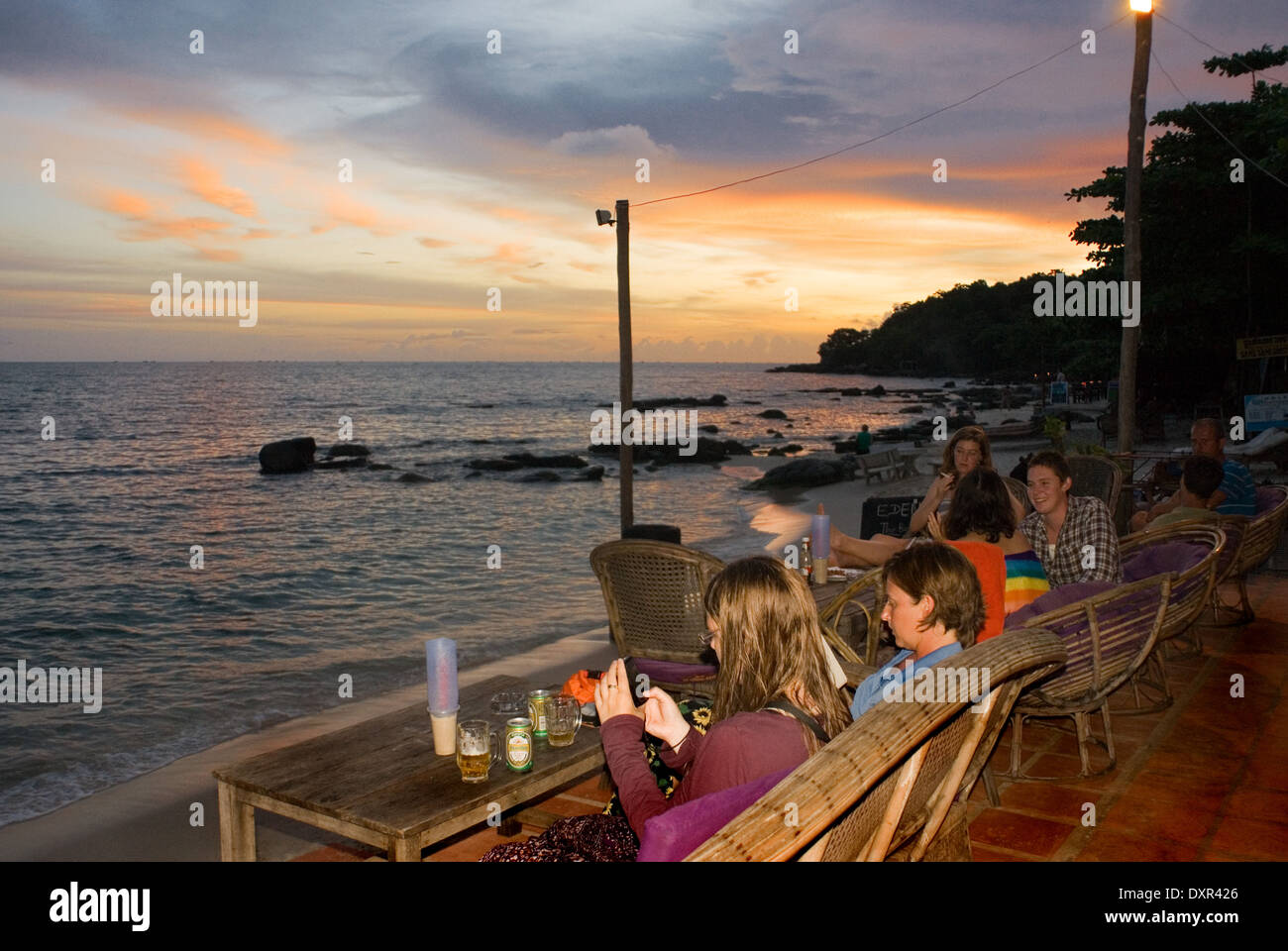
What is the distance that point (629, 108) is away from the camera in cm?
1703

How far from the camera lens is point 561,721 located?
2.93 meters

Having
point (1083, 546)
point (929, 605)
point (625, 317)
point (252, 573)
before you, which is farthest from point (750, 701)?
point (252, 573)

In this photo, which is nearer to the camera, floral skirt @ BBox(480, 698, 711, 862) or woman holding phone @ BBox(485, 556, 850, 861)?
woman holding phone @ BBox(485, 556, 850, 861)

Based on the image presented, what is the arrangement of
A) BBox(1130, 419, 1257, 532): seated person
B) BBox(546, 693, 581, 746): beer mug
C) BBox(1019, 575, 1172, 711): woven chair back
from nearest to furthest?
BBox(546, 693, 581, 746): beer mug, BBox(1019, 575, 1172, 711): woven chair back, BBox(1130, 419, 1257, 532): seated person

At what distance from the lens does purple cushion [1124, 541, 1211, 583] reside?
451 cm

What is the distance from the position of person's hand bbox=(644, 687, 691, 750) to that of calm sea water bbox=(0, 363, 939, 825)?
227 inches

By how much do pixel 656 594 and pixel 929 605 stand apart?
191 cm

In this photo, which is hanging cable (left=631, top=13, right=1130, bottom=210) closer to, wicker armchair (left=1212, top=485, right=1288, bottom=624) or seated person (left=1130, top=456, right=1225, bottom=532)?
seated person (left=1130, top=456, right=1225, bottom=532)

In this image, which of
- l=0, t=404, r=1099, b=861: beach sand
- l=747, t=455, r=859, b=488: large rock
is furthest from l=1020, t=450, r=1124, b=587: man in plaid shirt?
l=747, t=455, r=859, b=488: large rock

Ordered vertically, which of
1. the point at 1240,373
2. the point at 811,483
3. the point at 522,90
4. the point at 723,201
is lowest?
the point at 811,483
